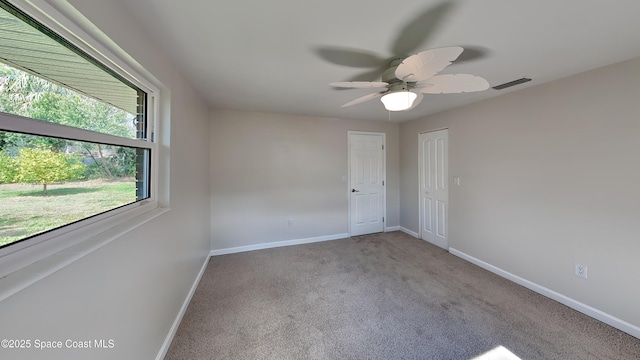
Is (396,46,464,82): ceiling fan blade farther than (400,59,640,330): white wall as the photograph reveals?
No

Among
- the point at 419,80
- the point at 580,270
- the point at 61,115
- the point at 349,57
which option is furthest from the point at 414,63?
the point at 580,270

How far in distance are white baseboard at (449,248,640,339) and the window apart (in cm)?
371

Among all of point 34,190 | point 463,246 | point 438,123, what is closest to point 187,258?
point 34,190

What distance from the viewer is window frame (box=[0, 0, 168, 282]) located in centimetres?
69

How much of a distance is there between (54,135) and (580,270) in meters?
3.74

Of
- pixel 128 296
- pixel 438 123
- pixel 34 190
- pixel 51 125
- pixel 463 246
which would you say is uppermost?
pixel 438 123

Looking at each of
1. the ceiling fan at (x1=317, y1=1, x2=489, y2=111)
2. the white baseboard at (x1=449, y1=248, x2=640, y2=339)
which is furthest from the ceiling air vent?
the white baseboard at (x1=449, y1=248, x2=640, y2=339)

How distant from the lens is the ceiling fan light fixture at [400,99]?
156 cm

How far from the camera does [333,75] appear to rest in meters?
2.01

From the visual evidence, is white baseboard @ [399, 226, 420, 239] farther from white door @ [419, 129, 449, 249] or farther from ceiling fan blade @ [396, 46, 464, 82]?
ceiling fan blade @ [396, 46, 464, 82]

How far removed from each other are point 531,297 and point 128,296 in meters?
3.39

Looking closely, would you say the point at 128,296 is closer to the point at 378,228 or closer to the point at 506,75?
the point at 506,75

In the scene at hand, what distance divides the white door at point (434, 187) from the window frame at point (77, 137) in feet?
11.9

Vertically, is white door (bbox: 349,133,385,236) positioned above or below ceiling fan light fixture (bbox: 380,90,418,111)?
below
